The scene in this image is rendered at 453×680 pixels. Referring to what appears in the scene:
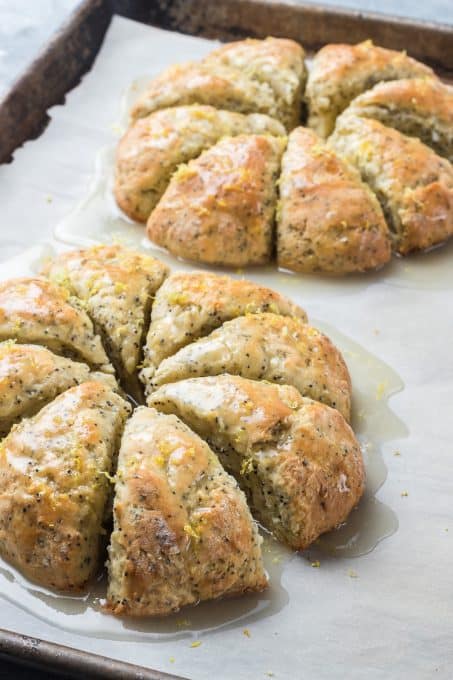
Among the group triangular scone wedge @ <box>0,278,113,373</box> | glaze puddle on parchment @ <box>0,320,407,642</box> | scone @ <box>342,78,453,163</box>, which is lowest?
glaze puddle on parchment @ <box>0,320,407,642</box>

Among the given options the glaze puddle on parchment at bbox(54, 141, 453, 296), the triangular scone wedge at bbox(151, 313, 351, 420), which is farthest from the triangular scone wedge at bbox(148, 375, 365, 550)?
the glaze puddle on parchment at bbox(54, 141, 453, 296)

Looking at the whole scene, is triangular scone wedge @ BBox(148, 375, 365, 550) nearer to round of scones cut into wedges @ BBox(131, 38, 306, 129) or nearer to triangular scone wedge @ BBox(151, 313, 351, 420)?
triangular scone wedge @ BBox(151, 313, 351, 420)

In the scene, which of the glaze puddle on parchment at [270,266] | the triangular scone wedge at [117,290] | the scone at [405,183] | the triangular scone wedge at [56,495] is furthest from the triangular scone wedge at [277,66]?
the triangular scone wedge at [56,495]

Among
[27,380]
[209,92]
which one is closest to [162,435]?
[27,380]

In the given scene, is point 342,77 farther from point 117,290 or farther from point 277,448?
point 277,448

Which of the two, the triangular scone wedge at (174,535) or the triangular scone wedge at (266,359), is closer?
the triangular scone wedge at (174,535)

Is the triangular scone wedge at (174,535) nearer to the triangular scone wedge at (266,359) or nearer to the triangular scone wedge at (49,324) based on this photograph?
the triangular scone wedge at (266,359)

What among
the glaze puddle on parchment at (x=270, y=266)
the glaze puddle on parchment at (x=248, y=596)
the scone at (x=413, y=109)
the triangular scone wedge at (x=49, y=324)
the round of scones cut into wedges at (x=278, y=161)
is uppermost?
the scone at (x=413, y=109)
